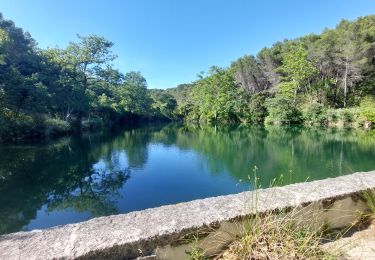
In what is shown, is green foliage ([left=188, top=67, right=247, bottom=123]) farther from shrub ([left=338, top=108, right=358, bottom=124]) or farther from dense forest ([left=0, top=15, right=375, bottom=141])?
shrub ([left=338, top=108, right=358, bottom=124])

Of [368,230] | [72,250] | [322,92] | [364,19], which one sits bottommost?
[368,230]

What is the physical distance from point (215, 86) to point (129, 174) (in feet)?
102

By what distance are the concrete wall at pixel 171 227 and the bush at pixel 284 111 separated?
1112 inches

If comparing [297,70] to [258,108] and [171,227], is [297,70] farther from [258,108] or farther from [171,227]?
[171,227]

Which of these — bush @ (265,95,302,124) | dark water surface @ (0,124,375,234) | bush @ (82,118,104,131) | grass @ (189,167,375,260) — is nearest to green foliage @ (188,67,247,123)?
bush @ (265,95,302,124)

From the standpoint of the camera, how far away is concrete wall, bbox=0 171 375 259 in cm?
128

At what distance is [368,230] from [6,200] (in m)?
7.47

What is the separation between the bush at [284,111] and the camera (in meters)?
28.9

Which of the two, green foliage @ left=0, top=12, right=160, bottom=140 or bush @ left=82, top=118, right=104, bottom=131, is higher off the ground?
green foliage @ left=0, top=12, right=160, bottom=140

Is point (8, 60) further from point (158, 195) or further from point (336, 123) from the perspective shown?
point (336, 123)

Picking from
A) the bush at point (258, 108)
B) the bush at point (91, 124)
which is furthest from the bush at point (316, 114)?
the bush at point (91, 124)

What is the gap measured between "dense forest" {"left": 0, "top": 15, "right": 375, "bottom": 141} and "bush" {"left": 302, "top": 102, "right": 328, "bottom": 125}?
0.29 ft

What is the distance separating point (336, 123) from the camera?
2502cm

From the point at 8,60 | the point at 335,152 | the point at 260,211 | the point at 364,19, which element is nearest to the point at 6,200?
the point at 260,211
